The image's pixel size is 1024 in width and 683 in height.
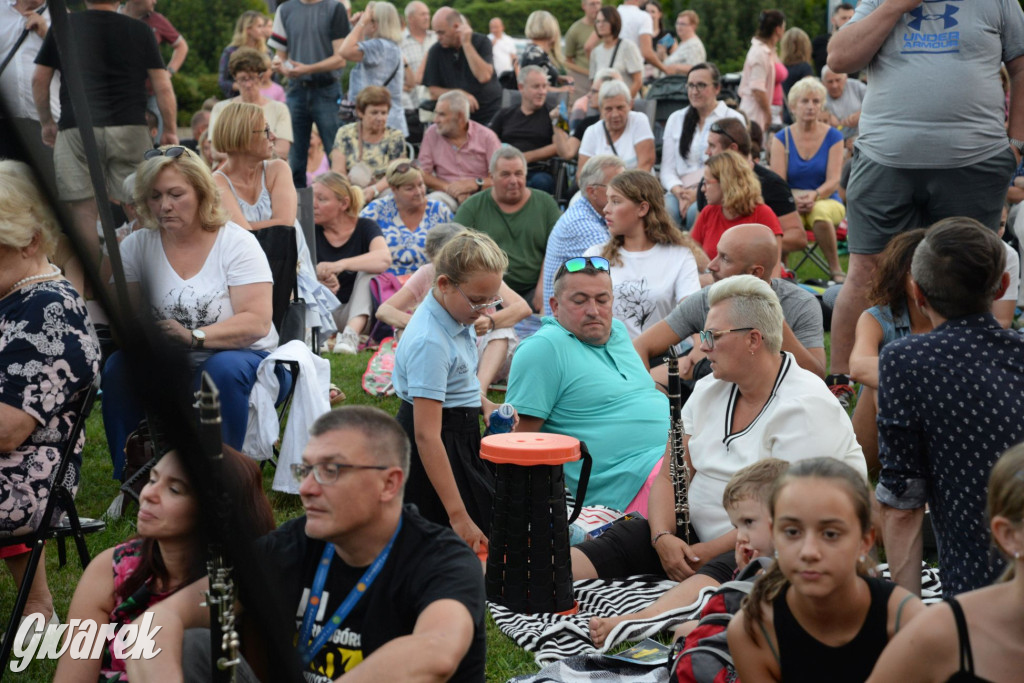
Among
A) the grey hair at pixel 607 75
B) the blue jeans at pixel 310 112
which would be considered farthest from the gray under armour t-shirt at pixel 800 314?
the blue jeans at pixel 310 112

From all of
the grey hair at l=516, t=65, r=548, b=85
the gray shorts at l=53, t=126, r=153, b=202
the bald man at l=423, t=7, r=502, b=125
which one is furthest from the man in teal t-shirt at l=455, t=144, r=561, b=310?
the gray shorts at l=53, t=126, r=153, b=202

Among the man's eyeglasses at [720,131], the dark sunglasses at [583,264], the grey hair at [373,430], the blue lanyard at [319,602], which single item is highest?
the man's eyeglasses at [720,131]

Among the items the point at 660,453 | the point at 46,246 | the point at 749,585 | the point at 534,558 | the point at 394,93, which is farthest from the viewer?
the point at 394,93

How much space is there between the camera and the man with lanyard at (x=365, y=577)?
7.80 feet

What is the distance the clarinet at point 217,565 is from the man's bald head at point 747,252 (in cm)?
381

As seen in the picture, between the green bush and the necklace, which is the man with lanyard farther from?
the green bush

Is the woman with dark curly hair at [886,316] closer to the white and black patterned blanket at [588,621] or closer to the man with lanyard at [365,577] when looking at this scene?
the white and black patterned blanket at [588,621]

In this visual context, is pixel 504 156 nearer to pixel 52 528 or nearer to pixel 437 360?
pixel 437 360

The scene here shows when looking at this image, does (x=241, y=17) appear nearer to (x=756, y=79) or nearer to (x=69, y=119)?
(x=756, y=79)

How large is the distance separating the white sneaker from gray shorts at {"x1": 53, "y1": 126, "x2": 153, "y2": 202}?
6407 mm

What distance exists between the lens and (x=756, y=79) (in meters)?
11.4

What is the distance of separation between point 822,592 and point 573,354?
2277 millimetres

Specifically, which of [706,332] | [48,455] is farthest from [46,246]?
[706,332]

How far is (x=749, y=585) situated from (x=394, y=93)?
873cm
